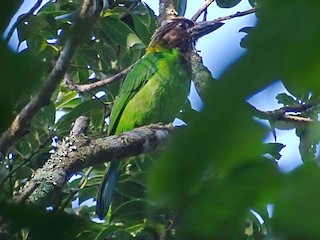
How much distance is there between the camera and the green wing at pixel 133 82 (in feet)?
11.1

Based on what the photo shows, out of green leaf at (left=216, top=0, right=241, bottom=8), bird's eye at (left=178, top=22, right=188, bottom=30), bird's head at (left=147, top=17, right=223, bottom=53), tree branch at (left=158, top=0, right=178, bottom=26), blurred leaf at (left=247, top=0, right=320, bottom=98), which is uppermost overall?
blurred leaf at (left=247, top=0, right=320, bottom=98)

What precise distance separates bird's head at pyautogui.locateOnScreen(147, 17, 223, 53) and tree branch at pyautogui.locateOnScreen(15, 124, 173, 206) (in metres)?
1.57

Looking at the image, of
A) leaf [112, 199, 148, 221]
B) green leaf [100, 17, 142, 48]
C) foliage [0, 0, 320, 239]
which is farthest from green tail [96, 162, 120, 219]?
foliage [0, 0, 320, 239]

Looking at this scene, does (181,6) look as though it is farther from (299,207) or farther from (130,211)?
(299,207)

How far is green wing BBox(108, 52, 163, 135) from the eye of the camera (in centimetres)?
339

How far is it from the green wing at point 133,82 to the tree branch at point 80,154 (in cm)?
84

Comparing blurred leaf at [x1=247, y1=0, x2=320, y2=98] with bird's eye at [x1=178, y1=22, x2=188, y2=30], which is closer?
blurred leaf at [x1=247, y1=0, x2=320, y2=98]

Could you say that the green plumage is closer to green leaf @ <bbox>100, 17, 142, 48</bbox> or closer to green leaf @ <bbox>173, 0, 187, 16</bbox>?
green leaf @ <bbox>173, 0, 187, 16</bbox>

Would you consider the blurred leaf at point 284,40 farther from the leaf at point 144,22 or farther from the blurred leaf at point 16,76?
the leaf at point 144,22

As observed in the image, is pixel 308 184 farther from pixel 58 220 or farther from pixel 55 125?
pixel 55 125

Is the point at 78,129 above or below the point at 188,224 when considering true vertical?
below

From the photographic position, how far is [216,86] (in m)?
0.22

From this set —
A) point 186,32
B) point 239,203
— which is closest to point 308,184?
point 239,203

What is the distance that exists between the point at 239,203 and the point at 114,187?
254 centimetres
